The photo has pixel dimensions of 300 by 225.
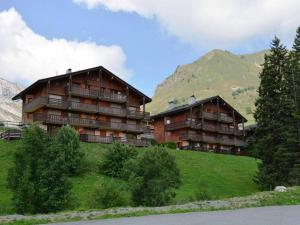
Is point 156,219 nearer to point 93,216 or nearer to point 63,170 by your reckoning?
point 93,216

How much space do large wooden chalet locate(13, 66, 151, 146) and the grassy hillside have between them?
907 centimetres

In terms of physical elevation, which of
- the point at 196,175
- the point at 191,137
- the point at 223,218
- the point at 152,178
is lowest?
the point at 223,218

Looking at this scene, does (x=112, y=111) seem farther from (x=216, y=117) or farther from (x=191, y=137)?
(x=216, y=117)

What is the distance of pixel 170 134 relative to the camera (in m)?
80.8

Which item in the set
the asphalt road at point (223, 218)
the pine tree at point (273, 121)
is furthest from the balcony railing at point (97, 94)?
the asphalt road at point (223, 218)

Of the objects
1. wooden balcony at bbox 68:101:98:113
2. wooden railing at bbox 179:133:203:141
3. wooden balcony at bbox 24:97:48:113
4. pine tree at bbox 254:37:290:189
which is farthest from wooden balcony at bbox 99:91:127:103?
pine tree at bbox 254:37:290:189

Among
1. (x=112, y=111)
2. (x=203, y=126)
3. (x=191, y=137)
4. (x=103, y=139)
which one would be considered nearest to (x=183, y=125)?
(x=191, y=137)

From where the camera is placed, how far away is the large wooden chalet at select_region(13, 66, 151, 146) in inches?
2419

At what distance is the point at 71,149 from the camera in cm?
4169

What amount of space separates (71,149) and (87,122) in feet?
71.9

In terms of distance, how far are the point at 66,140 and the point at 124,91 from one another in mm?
29598

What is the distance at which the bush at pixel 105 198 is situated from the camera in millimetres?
24873

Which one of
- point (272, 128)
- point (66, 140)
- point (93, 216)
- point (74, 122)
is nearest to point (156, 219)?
point (93, 216)

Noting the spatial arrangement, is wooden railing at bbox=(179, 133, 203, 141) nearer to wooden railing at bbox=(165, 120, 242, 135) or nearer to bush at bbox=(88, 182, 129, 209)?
wooden railing at bbox=(165, 120, 242, 135)
